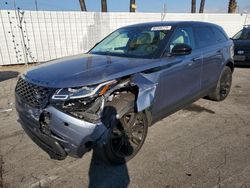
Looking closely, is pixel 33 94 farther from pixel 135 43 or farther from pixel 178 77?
pixel 178 77

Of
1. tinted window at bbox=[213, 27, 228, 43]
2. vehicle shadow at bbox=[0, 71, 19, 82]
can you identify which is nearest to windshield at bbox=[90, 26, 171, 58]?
tinted window at bbox=[213, 27, 228, 43]

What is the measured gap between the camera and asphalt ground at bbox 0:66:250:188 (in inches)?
109

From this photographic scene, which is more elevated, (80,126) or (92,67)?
(92,67)

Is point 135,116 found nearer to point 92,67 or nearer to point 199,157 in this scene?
point 92,67

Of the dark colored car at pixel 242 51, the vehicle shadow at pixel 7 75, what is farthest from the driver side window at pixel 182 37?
the vehicle shadow at pixel 7 75

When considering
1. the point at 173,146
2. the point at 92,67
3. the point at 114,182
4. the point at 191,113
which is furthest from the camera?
the point at 191,113

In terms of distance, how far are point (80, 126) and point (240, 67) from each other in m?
8.98

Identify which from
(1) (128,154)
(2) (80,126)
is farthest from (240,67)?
(2) (80,126)

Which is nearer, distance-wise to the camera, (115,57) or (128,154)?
(128,154)

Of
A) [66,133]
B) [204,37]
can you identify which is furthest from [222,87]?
[66,133]

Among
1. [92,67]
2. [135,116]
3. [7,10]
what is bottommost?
[135,116]

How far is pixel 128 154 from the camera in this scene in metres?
3.16

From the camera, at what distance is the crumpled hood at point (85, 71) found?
2.63 metres

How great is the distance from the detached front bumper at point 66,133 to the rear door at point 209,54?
2.60 m
